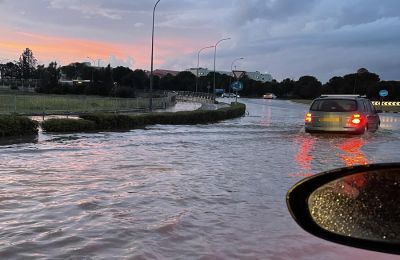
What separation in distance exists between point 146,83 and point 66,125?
119904mm

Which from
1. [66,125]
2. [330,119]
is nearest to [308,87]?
[66,125]

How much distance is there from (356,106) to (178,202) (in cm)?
1105

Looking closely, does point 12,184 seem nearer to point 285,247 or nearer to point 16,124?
point 285,247

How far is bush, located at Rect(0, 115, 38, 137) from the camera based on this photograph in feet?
57.7

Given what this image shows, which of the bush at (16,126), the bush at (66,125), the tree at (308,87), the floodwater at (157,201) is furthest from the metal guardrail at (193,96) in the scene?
the floodwater at (157,201)

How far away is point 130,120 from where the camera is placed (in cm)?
2423

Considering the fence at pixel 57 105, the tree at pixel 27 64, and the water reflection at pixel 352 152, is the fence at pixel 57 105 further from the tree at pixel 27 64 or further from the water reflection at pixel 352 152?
the tree at pixel 27 64

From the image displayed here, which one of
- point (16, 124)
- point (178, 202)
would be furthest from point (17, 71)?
point (178, 202)

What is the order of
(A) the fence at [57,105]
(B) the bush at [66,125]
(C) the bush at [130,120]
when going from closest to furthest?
(B) the bush at [66,125] → (C) the bush at [130,120] → (A) the fence at [57,105]

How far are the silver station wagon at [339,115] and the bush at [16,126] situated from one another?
9.42m

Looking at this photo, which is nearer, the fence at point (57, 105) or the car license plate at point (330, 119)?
the car license plate at point (330, 119)

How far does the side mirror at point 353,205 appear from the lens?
2.52 meters

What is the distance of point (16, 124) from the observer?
1812 centimetres

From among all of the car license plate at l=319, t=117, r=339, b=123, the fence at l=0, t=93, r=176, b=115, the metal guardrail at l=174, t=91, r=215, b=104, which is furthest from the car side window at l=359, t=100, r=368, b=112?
the metal guardrail at l=174, t=91, r=215, b=104
